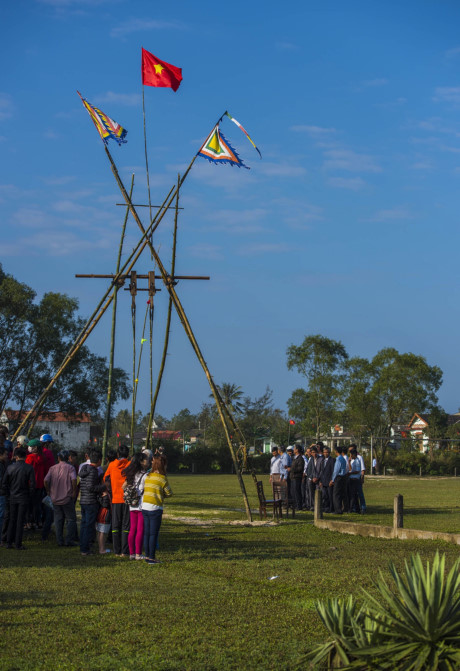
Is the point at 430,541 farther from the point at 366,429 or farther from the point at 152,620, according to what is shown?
the point at 366,429

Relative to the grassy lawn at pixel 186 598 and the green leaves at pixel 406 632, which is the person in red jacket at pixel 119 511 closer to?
the grassy lawn at pixel 186 598

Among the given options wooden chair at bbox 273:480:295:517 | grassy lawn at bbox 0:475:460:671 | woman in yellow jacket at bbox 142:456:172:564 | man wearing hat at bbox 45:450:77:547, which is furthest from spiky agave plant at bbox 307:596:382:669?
wooden chair at bbox 273:480:295:517

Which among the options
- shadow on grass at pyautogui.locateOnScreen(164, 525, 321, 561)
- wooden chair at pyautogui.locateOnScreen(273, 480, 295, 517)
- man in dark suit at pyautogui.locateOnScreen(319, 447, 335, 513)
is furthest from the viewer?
man in dark suit at pyautogui.locateOnScreen(319, 447, 335, 513)

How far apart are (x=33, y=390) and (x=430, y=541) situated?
41.9 metres

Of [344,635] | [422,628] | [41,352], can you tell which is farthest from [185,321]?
[41,352]

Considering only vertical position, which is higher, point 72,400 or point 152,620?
point 72,400

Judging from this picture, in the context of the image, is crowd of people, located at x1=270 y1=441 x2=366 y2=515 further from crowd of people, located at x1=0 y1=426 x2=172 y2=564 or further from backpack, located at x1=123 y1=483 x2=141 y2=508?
backpack, located at x1=123 y1=483 x2=141 y2=508

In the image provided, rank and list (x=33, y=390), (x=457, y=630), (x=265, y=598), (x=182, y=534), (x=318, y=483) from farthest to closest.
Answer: (x=33, y=390) < (x=318, y=483) < (x=182, y=534) < (x=265, y=598) < (x=457, y=630)

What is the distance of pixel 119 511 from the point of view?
43.7ft

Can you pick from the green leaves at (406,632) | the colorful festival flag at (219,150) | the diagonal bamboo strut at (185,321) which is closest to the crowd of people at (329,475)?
A: the diagonal bamboo strut at (185,321)

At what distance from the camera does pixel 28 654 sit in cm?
691

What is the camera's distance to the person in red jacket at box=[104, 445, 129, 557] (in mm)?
13227

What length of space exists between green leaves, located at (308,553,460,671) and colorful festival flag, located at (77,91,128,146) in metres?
18.8

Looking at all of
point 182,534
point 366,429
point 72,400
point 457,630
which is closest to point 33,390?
point 72,400
